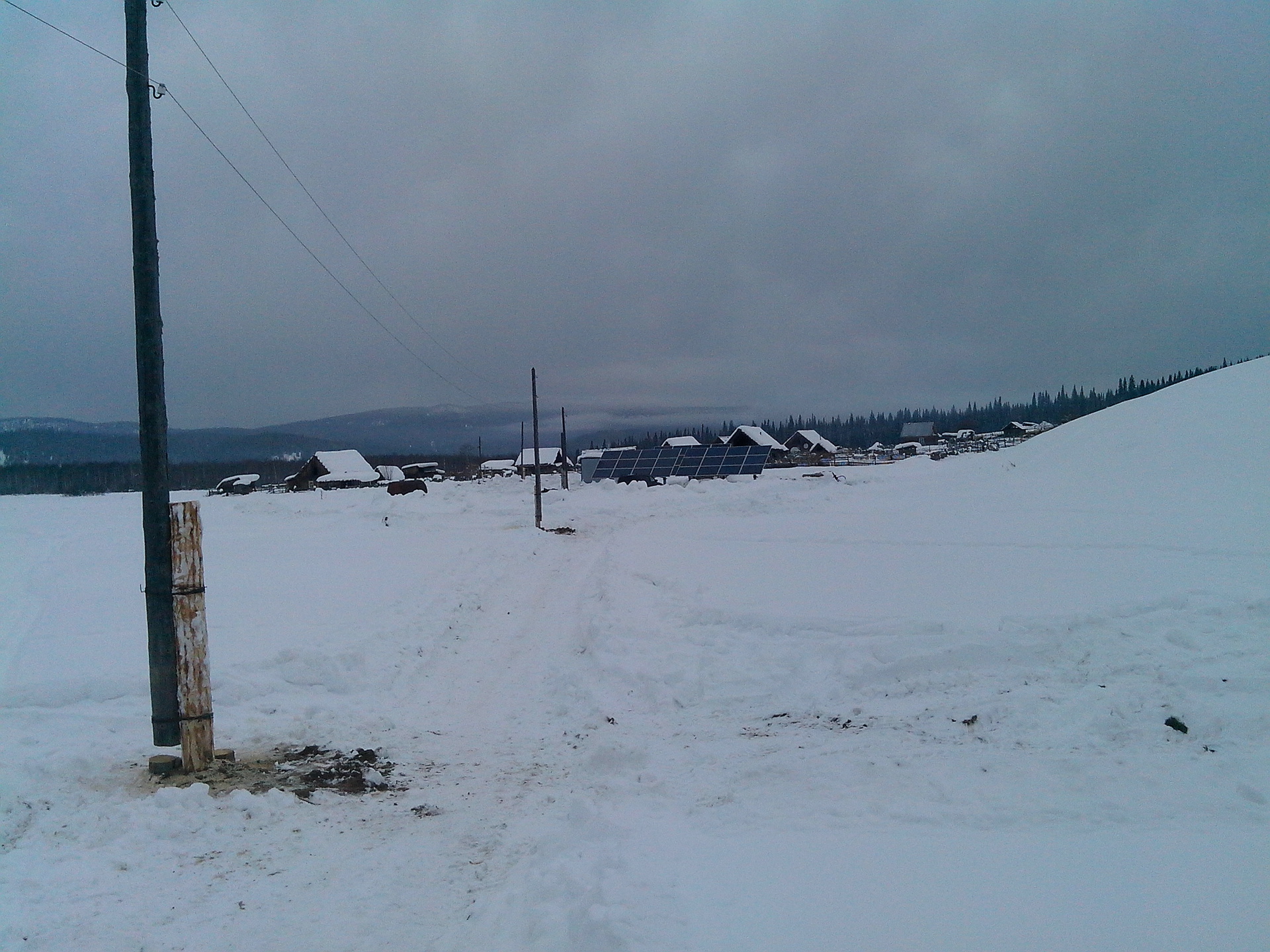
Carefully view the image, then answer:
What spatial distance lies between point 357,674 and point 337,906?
16.2 ft

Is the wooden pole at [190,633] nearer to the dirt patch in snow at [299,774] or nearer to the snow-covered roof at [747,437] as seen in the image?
the dirt patch in snow at [299,774]

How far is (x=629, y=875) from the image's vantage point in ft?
15.3

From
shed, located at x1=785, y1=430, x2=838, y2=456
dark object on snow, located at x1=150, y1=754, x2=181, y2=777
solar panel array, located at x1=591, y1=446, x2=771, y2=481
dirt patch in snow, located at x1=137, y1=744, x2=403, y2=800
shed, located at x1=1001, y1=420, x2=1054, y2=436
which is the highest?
shed, located at x1=1001, y1=420, x2=1054, y2=436

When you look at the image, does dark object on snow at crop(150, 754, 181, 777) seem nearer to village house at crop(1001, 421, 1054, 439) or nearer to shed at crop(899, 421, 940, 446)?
village house at crop(1001, 421, 1054, 439)

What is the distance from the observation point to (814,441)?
99000 mm

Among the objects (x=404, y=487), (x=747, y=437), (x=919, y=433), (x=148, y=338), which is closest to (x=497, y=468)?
(x=747, y=437)

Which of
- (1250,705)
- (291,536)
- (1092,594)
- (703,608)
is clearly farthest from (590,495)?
(1250,705)

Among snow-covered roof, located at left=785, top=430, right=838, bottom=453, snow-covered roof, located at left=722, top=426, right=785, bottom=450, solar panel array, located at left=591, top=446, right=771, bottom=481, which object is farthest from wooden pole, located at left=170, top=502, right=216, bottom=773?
snow-covered roof, located at left=785, top=430, right=838, bottom=453

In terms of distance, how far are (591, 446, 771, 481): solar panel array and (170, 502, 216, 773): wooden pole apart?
4526 centimetres

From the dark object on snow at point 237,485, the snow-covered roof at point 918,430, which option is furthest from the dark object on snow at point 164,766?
the snow-covered roof at point 918,430

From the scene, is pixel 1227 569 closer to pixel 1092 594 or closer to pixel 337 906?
pixel 1092 594

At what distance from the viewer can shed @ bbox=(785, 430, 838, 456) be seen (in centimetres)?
9719

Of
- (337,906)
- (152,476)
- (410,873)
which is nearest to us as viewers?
(337,906)

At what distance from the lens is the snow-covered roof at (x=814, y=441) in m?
97.4
